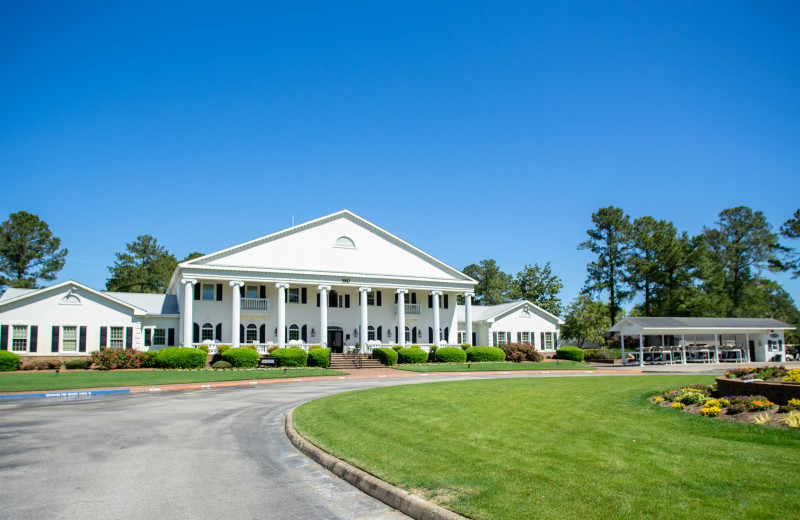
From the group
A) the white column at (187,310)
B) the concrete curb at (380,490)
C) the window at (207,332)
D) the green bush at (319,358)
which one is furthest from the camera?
the window at (207,332)

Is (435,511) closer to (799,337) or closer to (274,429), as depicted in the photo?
(274,429)

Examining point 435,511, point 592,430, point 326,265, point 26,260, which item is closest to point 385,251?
point 326,265

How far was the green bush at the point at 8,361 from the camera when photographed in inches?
1287

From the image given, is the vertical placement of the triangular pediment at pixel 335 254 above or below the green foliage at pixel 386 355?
above

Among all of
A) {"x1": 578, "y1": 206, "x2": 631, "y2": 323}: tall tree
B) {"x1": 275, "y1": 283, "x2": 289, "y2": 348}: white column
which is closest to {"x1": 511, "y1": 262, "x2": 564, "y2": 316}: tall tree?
{"x1": 578, "y1": 206, "x2": 631, "y2": 323}: tall tree

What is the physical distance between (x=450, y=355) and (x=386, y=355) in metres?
5.49

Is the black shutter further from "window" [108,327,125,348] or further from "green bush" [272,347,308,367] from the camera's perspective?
"green bush" [272,347,308,367]

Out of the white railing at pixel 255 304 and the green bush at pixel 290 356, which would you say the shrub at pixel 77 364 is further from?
the white railing at pixel 255 304

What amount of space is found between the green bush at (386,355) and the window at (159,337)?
1672 centimetres

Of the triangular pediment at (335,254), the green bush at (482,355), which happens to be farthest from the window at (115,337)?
the green bush at (482,355)

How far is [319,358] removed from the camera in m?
38.5

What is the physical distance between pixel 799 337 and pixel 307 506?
8321 cm

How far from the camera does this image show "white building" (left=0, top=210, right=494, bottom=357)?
37656 millimetres

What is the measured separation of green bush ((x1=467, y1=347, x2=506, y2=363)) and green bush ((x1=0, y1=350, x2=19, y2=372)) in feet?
103
